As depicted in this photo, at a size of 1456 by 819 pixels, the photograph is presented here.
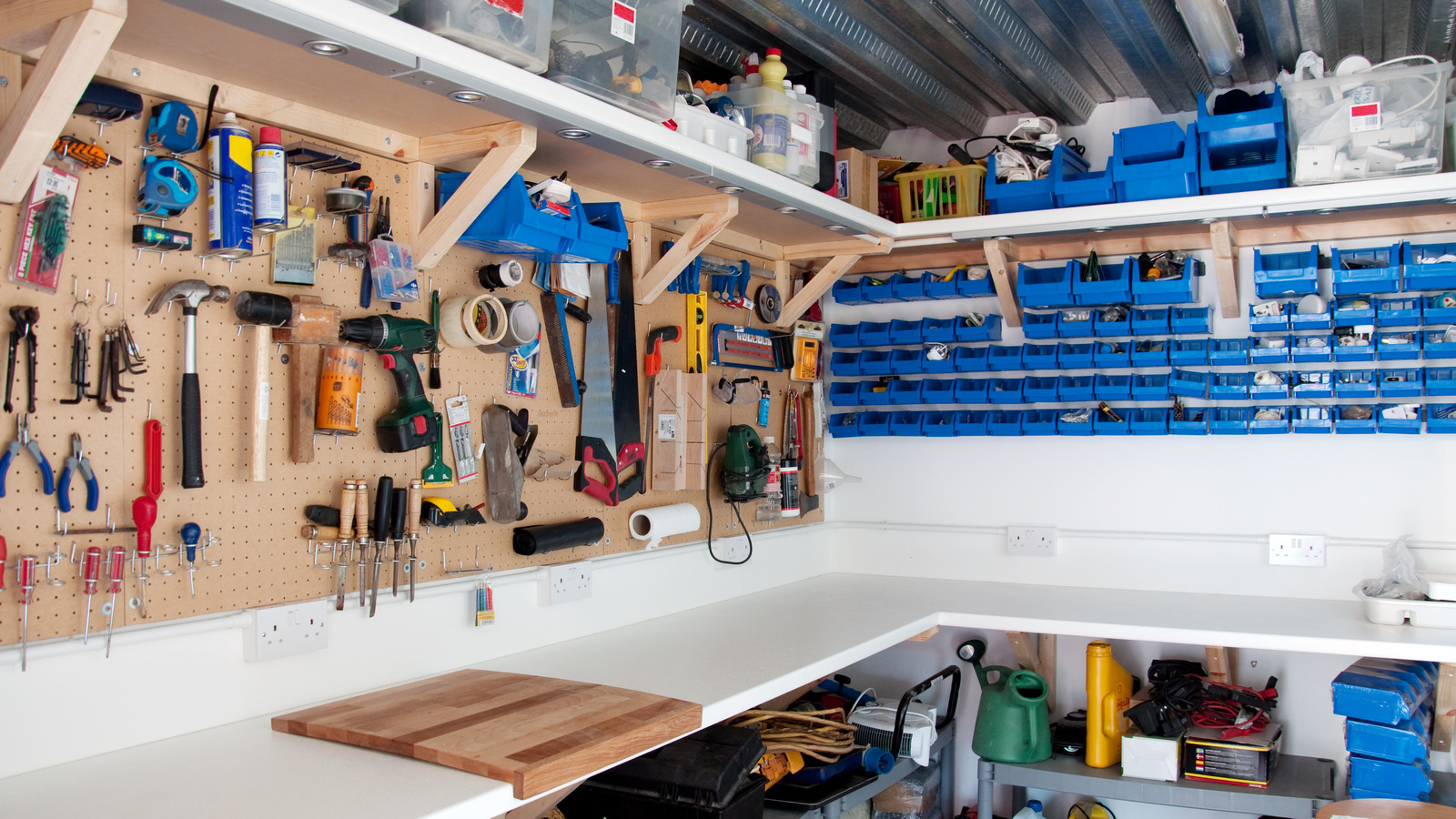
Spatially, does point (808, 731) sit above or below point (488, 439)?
below

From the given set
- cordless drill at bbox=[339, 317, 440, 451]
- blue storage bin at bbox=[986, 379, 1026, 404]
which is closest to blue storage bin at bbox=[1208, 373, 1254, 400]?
blue storage bin at bbox=[986, 379, 1026, 404]

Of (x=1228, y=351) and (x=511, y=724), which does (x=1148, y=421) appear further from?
(x=511, y=724)

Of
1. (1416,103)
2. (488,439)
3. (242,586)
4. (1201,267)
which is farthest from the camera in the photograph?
(1201,267)

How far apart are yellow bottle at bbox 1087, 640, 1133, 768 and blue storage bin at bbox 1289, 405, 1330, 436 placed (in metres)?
0.85

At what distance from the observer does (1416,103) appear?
2.49 metres

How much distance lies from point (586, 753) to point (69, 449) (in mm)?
893

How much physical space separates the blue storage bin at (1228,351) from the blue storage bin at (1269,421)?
159 mm

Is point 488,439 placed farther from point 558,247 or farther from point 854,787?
point 854,787

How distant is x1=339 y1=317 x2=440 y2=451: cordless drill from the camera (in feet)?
6.27

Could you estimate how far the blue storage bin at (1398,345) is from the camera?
2779mm

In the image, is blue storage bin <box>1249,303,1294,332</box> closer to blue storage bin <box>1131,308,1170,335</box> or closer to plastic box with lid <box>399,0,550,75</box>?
blue storage bin <box>1131,308,1170,335</box>

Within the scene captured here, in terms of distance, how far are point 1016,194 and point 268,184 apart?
2118 mm

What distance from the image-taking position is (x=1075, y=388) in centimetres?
318

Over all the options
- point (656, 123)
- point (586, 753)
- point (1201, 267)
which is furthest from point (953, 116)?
point (586, 753)
